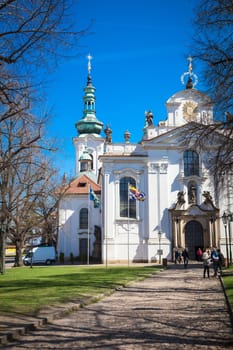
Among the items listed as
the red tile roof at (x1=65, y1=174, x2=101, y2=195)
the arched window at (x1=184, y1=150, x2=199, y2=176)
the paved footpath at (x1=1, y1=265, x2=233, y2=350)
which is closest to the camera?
the paved footpath at (x1=1, y1=265, x2=233, y2=350)

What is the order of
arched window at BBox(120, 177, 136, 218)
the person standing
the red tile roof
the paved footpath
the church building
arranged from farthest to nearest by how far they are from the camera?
the red tile roof → arched window at BBox(120, 177, 136, 218) → the church building → the person standing → the paved footpath

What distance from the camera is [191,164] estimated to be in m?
47.3

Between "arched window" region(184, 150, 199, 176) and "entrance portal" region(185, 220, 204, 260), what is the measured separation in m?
5.26

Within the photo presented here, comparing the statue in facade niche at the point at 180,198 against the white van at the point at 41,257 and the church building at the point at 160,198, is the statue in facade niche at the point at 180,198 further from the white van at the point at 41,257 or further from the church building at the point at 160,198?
the white van at the point at 41,257

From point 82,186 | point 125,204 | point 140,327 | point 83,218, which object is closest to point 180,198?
point 125,204

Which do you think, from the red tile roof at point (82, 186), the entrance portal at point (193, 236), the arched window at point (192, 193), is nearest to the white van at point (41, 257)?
the red tile roof at point (82, 186)

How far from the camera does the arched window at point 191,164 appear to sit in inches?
1854

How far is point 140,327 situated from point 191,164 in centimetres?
3861

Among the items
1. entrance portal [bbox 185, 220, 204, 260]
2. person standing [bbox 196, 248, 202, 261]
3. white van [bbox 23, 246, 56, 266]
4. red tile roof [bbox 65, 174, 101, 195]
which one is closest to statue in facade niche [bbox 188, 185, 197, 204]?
entrance portal [bbox 185, 220, 204, 260]

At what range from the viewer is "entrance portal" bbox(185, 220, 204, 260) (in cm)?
4594

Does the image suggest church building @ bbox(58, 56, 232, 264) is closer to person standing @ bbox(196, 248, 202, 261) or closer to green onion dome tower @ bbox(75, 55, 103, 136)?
person standing @ bbox(196, 248, 202, 261)

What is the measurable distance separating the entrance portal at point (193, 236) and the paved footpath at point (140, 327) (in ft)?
102

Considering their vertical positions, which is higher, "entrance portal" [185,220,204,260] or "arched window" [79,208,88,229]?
"arched window" [79,208,88,229]

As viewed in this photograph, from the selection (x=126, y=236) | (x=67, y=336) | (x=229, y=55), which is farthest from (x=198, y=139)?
(x=126, y=236)
